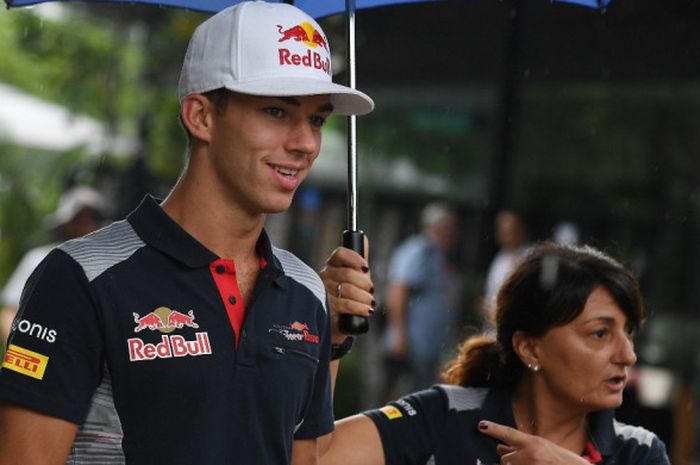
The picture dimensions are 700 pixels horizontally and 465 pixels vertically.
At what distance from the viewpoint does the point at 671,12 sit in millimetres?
7410

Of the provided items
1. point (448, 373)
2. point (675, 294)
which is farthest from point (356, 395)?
point (448, 373)

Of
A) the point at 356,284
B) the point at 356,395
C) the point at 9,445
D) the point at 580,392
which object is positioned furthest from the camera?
the point at 356,395

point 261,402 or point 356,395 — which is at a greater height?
point 261,402

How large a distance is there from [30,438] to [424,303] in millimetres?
7881

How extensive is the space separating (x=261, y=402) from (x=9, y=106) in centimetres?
1106

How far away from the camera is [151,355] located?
8.22 feet

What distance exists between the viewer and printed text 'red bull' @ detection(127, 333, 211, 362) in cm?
250

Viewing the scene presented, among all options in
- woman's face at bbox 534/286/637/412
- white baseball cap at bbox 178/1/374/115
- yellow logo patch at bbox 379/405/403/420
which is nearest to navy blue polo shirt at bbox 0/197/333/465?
white baseball cap at bbox 178/1/374/115

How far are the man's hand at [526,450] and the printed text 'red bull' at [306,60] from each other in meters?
1.15

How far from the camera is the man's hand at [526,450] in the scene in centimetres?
336

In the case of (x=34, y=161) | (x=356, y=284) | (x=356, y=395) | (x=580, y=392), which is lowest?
(x=356, y=395)

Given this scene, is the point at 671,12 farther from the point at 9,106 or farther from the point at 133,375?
the point at 9,106

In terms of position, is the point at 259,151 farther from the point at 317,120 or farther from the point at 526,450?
the point at 526,450

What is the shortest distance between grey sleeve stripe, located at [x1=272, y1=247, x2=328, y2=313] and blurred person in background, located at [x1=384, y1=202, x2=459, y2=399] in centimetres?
724
